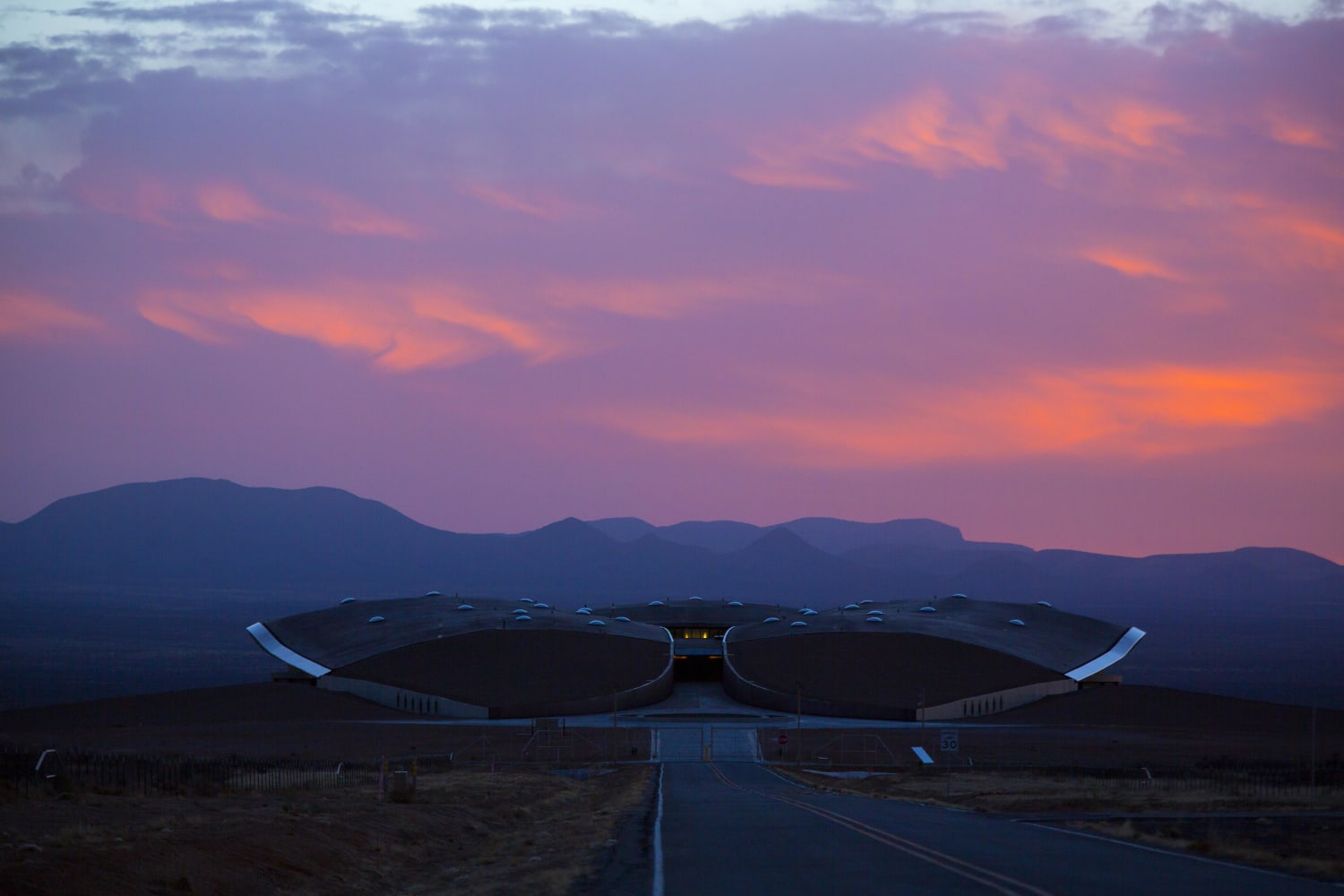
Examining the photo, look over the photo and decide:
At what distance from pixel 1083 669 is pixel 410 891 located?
9003 cm

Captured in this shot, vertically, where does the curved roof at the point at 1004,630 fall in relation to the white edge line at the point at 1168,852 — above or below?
above

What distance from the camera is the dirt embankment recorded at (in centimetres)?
1734

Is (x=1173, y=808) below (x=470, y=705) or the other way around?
the other way around

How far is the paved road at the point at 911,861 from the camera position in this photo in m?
16.2

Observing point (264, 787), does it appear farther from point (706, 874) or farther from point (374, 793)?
point (706, 874)

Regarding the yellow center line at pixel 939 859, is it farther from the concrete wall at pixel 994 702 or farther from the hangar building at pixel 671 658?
the concrete wall at pixel 994 702

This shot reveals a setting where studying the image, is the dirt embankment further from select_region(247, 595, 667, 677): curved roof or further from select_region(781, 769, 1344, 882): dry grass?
select_region(247, 595, 667, 677): curved roof

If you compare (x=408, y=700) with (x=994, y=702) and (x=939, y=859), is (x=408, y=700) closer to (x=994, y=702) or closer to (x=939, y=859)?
(x=994, y=702)

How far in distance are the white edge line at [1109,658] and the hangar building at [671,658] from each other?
174 millimetres

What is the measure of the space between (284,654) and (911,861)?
93472mm

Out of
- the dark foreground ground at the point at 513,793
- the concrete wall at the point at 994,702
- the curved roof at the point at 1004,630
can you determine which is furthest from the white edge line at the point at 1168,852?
the curved roof at the point at 1004,630

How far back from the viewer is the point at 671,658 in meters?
104

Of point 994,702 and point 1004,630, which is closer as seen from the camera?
point 994,702

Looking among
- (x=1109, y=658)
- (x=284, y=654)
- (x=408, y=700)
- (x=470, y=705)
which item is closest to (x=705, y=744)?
(x=470, y=705)
